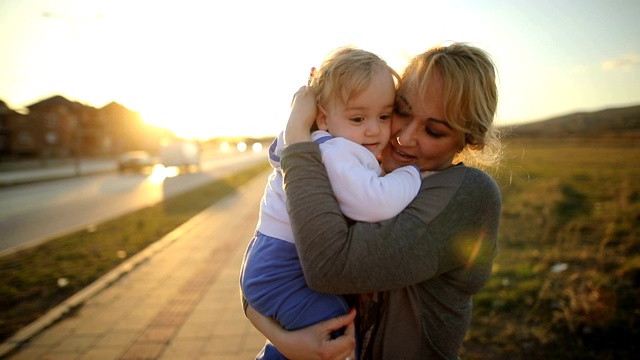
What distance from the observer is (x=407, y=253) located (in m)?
1.42

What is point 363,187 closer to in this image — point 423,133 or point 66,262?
point 423,133

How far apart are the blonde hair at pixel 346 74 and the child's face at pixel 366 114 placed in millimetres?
25

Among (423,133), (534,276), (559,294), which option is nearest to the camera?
(423,133)

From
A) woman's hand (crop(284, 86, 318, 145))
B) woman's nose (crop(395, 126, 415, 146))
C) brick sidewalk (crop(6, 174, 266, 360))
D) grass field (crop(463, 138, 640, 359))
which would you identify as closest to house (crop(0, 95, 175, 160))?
brick sidewalk (crop(6, 174, 266, 360))

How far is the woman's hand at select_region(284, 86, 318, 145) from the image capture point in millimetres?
1667

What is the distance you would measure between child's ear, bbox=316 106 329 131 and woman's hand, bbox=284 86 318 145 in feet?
0.15

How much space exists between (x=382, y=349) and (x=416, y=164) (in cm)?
75

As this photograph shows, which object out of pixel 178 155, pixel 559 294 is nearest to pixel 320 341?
pixel 559 294

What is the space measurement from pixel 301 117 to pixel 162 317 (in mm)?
4657

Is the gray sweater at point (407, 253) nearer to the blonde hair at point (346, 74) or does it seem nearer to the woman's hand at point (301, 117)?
the woman's hand at point (301, 117)

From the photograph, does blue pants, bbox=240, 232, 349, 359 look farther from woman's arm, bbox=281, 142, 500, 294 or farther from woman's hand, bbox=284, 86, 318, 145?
woman's hand, bbox=284, 86, 318, 145

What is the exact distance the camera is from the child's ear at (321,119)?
1.86m

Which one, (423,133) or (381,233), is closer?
(381,233)

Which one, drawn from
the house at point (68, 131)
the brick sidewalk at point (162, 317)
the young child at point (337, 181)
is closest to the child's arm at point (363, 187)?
the young child at point (337, 181)
